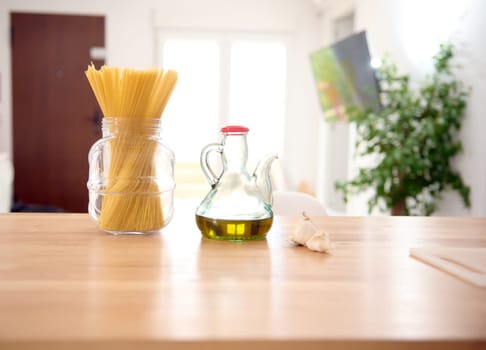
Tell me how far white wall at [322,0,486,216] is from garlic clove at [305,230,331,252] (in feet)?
5.61

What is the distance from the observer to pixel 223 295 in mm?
539

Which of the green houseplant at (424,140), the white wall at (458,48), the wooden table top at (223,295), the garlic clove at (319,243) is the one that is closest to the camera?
the wooden table top at (223,295)

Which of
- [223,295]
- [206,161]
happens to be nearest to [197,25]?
[206,161]

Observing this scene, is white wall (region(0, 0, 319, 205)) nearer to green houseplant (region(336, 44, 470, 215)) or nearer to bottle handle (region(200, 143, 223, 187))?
green houseplant (region(336, 44, 470, 215))

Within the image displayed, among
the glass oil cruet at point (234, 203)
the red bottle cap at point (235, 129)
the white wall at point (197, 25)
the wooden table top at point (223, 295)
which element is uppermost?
the white wall at point (197, 25)

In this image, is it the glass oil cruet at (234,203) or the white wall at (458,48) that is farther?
the white wall at (458,48)

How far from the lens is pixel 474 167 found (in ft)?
7.61

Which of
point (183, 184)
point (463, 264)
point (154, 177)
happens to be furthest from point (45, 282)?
point (183, 184)

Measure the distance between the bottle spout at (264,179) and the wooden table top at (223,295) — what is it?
8cm

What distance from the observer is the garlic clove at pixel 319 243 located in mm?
776

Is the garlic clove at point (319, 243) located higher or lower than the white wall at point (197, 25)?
lower

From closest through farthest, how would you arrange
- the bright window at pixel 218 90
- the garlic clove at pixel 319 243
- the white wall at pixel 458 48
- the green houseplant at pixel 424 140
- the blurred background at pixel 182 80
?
1. the garlic clove at pixel 319 243
2. the white wall at pixel 458 48
3. the green houseplant at pixel 424 140
4. the blurred background at pixel 182 80
5. the bright window at pixel 218 90

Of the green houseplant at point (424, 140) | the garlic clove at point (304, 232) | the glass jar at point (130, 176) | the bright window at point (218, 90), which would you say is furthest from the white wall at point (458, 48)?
the bright window at point (218, 90)

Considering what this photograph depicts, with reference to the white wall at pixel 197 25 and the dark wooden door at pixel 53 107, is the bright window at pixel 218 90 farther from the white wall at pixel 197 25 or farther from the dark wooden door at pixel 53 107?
the dark wooden door at pixel 53 107
